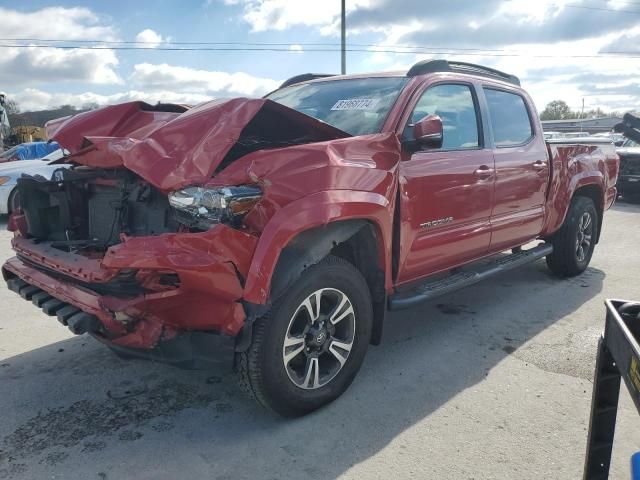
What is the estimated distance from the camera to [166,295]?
2.57 meters

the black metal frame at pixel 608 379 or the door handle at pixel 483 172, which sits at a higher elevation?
the door handle at pixel 483 172

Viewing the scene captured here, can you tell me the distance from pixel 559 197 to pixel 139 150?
4257 mm

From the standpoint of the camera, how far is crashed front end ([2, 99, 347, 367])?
252 cm

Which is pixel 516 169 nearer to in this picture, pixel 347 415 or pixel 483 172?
pixel 483 172

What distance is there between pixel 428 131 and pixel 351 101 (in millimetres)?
816

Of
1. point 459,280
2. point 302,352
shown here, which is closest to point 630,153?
point 459,280

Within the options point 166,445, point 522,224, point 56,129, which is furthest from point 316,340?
point 522,224

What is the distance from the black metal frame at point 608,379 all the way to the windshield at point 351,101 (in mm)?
2055

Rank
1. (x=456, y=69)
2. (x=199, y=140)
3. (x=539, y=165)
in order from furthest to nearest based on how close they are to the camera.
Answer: (x=539, y=165), (x=456, y=69), (x=199, y=140)

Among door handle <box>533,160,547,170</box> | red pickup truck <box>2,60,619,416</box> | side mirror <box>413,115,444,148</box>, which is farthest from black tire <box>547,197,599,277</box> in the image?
side mirror <box>413,115,444,148</box>

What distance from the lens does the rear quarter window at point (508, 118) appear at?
457cm

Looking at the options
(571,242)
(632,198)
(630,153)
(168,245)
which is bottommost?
(632,198)

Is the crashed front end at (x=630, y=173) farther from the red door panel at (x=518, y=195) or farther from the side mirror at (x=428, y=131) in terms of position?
the side mirror at (x=428, y=131)

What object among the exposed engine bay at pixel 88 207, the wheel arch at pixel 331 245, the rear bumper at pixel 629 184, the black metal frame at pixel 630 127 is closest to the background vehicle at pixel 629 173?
the rear bumper at pixel 629 184
